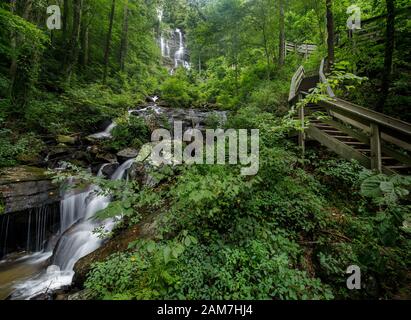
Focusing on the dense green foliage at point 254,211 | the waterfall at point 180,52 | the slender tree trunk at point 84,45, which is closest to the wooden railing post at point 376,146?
the dense green foliage at point 254,211

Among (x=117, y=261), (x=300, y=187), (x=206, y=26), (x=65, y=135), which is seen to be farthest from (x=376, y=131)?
(x=206, y=26)

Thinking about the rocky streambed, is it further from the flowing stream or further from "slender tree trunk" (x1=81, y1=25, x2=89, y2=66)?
"slender tree trunk" (x1=81, y1=25, x2=89, y2=66)

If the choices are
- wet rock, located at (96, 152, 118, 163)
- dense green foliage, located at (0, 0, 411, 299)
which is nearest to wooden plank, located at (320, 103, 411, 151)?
dense green foliage, located at (0, 0, 411, 299)

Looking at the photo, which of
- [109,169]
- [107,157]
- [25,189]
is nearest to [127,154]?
[107,157]

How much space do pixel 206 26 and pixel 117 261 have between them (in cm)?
1468

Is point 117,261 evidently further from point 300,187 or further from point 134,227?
point 300,187

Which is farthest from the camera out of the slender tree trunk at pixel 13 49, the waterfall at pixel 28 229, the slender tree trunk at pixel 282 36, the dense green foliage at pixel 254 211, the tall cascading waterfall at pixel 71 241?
the slender tree trunk at pixel 282 36

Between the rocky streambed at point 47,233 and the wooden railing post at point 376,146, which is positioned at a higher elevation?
the wooden railing post at point 376,146

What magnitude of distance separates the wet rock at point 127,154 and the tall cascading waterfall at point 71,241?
69 cm

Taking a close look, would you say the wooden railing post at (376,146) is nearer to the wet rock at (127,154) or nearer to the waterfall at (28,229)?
the wet rock at (127,154)

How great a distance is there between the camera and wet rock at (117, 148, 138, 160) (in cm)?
878

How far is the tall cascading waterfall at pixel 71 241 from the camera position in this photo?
14.8 ft

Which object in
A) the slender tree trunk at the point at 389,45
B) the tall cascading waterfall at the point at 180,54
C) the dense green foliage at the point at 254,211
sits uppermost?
the tall cascading waterfall at the point at 180,54
